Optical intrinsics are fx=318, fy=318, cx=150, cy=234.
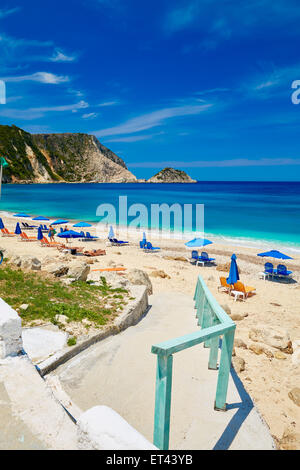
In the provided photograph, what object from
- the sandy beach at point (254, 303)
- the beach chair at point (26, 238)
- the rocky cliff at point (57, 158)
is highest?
the rocky cliff at point (57, 158)

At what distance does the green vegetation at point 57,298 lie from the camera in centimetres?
629

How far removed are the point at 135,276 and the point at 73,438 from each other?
7.82 metres

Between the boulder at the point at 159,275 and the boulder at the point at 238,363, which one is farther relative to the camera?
the boulder at the point at 159,275

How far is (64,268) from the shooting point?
9562 millimetres

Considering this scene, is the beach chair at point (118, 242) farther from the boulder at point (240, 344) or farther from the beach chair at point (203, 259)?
the boulder at point (240, 344)

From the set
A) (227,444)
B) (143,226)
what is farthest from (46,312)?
(143,226)

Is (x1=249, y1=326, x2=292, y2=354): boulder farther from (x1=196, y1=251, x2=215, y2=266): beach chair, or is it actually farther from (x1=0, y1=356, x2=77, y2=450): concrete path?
(x1=196, y1=251, x2=215, y2=266): beach chair

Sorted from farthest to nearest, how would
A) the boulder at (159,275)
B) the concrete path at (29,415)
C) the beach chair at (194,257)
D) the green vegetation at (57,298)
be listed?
1. the beach chair at (194,257)
2. the boulder at (159,275)
3. the green vegetation at (57,298)
4. the concrete path at (29,415)

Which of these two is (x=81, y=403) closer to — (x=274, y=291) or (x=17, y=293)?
(x=17, y=293)

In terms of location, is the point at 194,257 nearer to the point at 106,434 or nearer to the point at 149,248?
the point at 149,248

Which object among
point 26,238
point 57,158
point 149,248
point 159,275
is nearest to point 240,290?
point 159,275

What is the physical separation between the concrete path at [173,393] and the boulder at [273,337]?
274cm

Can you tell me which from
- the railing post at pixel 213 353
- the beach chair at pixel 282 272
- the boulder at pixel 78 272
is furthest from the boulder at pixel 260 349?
the beach chair at pixel 282 272

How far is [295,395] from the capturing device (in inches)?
210
